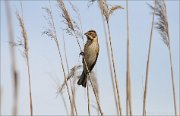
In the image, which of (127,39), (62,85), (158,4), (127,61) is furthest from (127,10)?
(62,85)

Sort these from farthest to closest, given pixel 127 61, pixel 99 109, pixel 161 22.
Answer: pixel 161 22 < pixel 99 109 < pixel 127 61

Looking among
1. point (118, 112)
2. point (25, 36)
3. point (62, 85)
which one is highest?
point (25, 36)

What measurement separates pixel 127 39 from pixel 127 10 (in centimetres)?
28

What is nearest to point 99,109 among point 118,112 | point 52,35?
point 118,112

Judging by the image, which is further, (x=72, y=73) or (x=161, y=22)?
(x=161, y=22)

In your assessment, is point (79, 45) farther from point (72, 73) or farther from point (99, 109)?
point (99, 109)

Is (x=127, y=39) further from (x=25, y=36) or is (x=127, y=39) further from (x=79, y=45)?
(x=25, y=36)

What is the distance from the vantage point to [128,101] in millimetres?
2855

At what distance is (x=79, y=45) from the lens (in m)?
3.17

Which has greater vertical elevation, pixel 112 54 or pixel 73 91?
pixel 112 54

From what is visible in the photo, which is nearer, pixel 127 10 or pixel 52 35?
pixel 127 10

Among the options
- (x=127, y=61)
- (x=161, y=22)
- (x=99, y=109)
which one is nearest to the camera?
(x=127, y=61)

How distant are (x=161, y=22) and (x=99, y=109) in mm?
1145

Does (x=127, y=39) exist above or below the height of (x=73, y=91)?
above
